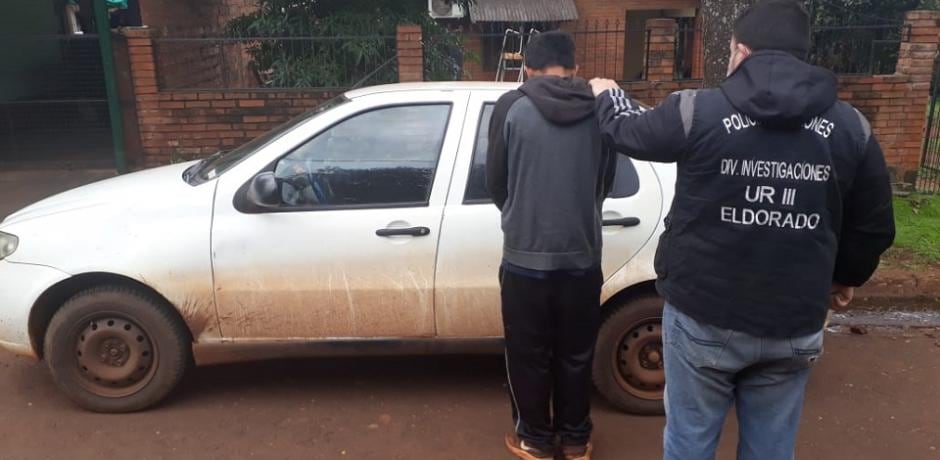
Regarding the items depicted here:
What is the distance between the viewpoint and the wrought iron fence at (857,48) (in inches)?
329

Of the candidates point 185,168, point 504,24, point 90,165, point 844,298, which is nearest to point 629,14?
point 504,24

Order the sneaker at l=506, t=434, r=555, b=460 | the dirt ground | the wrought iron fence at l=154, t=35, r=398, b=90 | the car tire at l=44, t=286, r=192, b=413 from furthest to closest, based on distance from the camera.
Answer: the wrought iron fence at l=154, t=35, r=398, b=90, the car tire at l=44, t=286, r=192, b=413, the dirt ground, the sneaker at l=506, t=434, r=555, b=460

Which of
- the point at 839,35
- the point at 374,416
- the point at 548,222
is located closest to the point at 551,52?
the point at 548,222

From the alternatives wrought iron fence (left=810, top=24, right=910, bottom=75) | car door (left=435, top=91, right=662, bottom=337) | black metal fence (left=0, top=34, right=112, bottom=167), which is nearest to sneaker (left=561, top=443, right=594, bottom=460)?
car door (left=435, top=91, right=662, bottom=337)

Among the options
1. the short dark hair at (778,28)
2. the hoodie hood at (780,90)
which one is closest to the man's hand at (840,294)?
the hoodie hood at (780,90)

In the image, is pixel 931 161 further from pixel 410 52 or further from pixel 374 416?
pixel 374 416

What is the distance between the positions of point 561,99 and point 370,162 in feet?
3.97

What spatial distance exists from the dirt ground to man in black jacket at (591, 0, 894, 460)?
1.39 meters

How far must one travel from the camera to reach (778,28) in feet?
7.41

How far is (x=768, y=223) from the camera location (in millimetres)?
2244

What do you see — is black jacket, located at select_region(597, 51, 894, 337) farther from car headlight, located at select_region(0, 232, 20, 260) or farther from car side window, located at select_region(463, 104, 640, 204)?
car headlight, located at select_region(0, 232, 20, 260)

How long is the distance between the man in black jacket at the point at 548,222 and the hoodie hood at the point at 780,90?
921 millimetres

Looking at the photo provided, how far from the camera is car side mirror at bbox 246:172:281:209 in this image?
3748 mm

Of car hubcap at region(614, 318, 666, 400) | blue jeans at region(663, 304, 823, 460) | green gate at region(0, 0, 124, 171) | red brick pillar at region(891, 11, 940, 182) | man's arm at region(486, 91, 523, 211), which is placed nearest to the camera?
blue jeans at region(663, 304, 823, 460)
